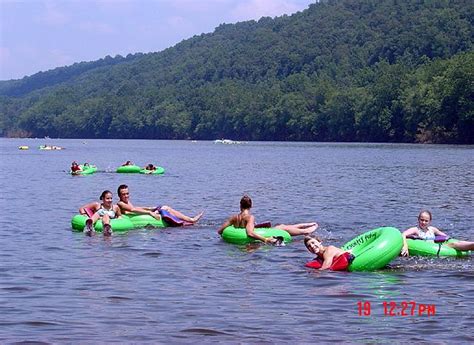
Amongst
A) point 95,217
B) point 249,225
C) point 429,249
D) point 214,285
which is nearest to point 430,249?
point 429,249

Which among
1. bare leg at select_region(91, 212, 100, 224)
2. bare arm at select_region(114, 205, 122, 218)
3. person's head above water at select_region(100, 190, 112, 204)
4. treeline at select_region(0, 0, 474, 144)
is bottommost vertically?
bare leg at select_region(91, 212, 100, 224)

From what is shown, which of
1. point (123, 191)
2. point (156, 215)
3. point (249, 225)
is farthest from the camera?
point (156, 215)

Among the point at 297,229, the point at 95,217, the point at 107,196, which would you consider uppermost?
the point at 107,196

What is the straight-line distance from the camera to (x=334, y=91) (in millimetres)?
131750

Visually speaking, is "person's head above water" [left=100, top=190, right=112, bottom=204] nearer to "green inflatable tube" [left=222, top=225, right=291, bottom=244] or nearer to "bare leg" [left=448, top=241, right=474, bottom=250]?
"green inflatable tube" [left=222, top=225, right=291, bottom=244]

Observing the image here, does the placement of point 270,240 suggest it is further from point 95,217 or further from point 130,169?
point 130,169

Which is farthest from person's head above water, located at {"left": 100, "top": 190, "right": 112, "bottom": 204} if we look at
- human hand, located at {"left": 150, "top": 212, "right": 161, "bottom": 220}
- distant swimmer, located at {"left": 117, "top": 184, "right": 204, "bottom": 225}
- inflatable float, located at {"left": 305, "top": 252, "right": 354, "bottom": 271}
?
inflatable float, located at {"left": 305, "top": 252, "right": 354, "bottom": 271}

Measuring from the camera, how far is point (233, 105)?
512 ft

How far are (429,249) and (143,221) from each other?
702cm

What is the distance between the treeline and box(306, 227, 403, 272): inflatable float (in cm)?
7638

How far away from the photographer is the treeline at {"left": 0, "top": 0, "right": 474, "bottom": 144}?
9856 centimetres

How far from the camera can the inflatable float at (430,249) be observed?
50.4ft

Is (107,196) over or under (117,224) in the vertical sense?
over
